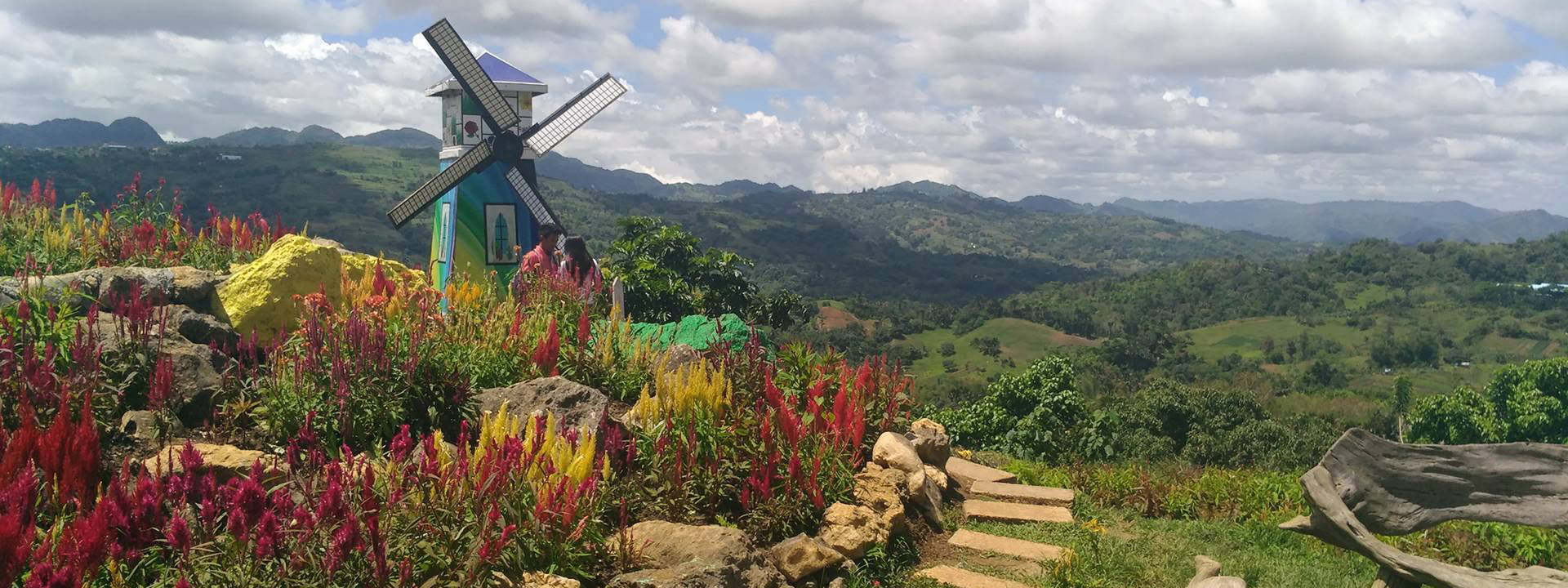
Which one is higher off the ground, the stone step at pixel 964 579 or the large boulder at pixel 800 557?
the large boulder at pixel 800 557

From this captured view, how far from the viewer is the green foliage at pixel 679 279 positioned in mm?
18203

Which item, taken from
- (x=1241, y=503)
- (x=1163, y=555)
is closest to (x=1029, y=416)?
(x=1241, y=503)

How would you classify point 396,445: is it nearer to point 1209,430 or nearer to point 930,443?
point 930,443

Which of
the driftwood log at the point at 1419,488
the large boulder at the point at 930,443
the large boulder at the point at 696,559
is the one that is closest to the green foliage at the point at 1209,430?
the large boulder at the point at 930,443

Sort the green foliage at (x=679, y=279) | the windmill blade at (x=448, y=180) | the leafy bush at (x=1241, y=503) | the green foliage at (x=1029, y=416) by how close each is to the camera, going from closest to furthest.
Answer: the leafy bush at (x=1241, y=503) < the green foliage at (x=1029, y=416) < the windmill blade at (x=448, y=180) < the green foliage at (x=679, y=279)

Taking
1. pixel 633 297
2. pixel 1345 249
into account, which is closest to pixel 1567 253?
pixel 1345 249

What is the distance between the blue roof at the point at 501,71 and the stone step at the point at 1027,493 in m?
12.6

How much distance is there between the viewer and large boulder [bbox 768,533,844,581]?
20.0ft

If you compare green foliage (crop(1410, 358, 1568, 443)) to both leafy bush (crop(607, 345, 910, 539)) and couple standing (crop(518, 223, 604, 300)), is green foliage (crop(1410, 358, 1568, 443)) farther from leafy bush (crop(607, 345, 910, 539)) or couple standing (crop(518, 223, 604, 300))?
leafy bush (crop(607, 345, 910, 539))

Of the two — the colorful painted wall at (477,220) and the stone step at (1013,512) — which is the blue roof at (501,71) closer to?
the colorful painted wall at (477,220)

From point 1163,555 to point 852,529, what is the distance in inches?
111

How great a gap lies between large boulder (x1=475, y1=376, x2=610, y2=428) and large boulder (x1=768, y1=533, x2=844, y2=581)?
1.36 m

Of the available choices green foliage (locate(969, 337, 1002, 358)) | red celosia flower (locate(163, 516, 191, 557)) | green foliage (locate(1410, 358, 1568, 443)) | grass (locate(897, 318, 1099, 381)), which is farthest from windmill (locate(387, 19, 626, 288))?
green foliage (locate(969, 337, 1002, 358))

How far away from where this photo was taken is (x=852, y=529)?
6.61 meters
